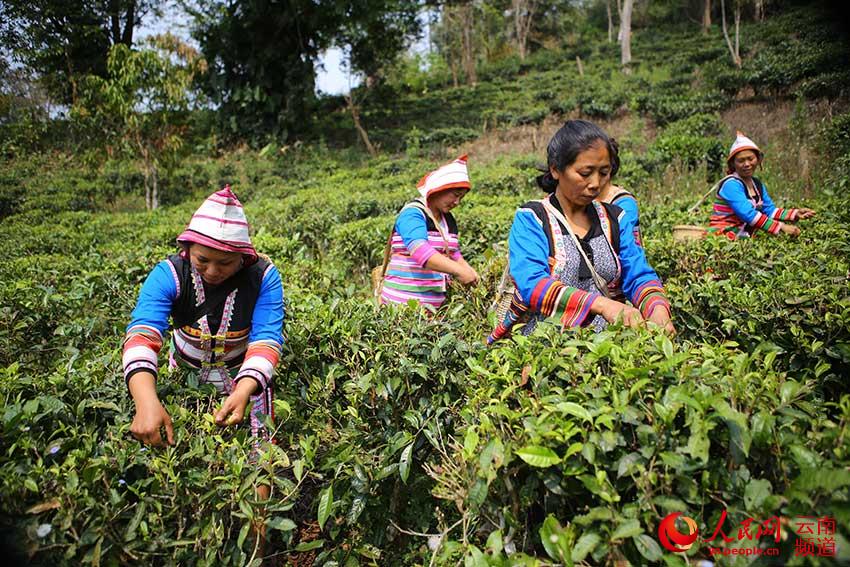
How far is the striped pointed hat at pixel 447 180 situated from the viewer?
3168mm

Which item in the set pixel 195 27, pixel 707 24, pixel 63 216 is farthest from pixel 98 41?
pixel 707 24

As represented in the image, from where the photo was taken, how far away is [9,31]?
12945 mm

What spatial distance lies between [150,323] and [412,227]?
1657 mm

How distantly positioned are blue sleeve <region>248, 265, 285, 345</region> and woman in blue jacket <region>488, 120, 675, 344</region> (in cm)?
104

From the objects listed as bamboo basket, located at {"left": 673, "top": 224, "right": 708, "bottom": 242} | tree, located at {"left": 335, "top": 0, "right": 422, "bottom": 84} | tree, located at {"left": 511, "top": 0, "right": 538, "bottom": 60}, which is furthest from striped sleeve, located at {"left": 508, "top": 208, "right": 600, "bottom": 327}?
tree, located at {"left": 511, "top": 0, "right": 538, "bottom": 60}

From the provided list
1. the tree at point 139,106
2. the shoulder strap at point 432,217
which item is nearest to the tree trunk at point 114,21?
the tree at point 139,106

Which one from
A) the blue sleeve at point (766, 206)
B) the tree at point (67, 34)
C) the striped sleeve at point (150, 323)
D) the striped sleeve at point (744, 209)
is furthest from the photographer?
the tree at point (67, 34)

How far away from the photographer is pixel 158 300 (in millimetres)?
2000

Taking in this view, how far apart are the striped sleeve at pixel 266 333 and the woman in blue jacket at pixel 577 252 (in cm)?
105

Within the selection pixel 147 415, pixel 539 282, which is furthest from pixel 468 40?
pixel 147 415

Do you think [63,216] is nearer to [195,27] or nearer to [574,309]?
[195,27]

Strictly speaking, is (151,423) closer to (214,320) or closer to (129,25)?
(214,320)

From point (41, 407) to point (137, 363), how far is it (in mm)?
348

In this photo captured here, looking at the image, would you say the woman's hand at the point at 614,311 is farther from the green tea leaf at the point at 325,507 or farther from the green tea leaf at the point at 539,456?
the green tea leaf at the point at 325,507
